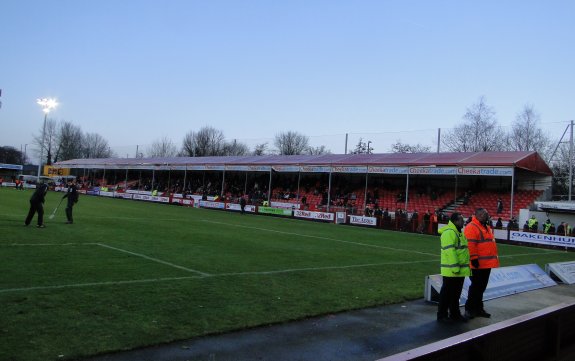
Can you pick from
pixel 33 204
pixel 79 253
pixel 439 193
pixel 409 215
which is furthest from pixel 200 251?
pixel 439 193

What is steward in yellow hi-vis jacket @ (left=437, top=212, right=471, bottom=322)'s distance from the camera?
22.8ft

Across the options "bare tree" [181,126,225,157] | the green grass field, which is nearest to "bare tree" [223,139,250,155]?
"bare tree" [181,126,225,157]

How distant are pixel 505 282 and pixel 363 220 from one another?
2107cm

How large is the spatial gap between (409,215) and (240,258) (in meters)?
20.0

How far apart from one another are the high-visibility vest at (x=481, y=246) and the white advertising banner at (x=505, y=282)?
4.40 ft

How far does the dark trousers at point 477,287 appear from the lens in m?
7.41

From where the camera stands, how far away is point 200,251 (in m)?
13.1

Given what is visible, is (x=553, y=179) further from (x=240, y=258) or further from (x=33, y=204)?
(x=33, y=204)

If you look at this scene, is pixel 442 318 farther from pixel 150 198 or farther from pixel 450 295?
pixel 150 198

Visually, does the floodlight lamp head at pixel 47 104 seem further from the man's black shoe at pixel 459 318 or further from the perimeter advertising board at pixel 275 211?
the man's black shoe at pixel 459 318

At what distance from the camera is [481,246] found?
7227 millimetres


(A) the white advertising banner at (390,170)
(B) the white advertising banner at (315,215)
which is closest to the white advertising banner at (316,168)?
(A) the white advertising banner at (390,170)

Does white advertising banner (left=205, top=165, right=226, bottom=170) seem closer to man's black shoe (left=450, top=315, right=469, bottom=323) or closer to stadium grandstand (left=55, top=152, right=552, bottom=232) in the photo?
stadium grandstand (left=55, top=152, right=552, bottom=232)

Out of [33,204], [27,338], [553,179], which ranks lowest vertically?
[27,338]
